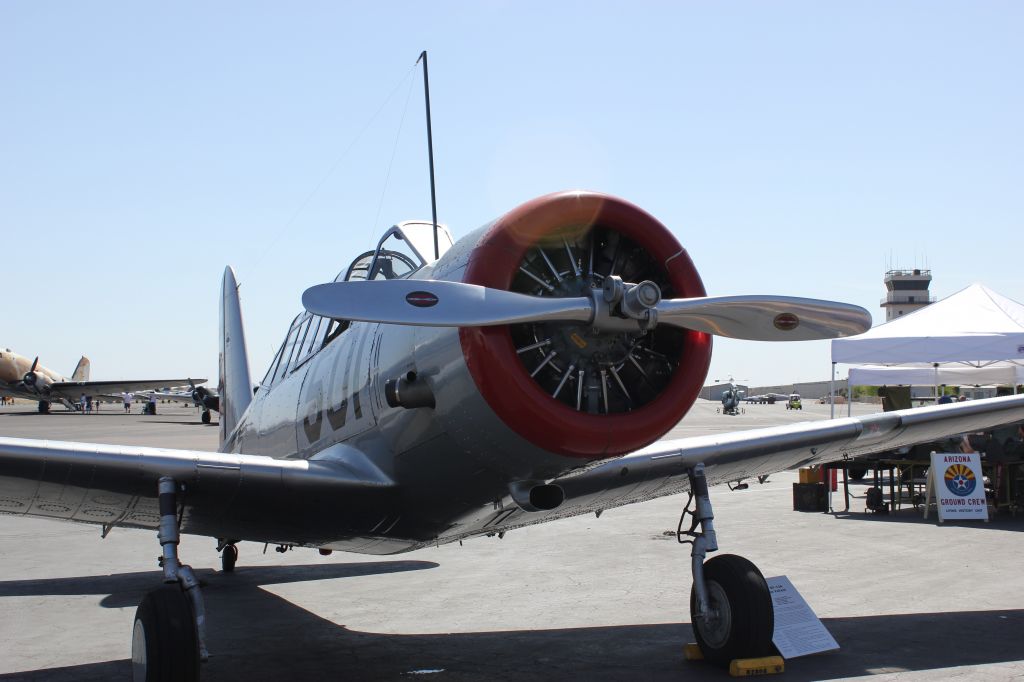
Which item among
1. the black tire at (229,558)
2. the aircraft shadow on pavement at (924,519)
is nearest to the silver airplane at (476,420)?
the black tire at (229,558)

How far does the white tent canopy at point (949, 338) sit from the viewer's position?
57.4ft

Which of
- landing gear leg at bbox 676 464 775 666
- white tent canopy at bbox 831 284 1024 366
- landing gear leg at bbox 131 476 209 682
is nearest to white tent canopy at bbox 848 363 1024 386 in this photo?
white tent canopy at bbox 831 284 1024 366

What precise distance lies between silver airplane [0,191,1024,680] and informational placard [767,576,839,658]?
40 cm

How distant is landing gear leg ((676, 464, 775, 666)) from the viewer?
5781mm

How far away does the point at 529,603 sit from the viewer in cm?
832

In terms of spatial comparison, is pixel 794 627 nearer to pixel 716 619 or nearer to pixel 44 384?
pixel 716 619

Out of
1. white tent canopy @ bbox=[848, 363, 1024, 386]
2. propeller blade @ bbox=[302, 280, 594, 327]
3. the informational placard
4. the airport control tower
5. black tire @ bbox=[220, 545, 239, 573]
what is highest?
the airport control tower

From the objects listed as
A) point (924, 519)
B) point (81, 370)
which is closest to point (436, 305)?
point (924, 519)

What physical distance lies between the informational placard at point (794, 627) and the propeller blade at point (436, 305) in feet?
9.33

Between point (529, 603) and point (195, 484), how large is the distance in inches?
142

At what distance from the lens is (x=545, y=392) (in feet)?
15.7

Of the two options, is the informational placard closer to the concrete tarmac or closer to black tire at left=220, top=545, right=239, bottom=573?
the concrete tarmac

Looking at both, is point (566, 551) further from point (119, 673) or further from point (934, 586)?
point (119, 673)

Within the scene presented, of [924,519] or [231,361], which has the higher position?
[231,361]
